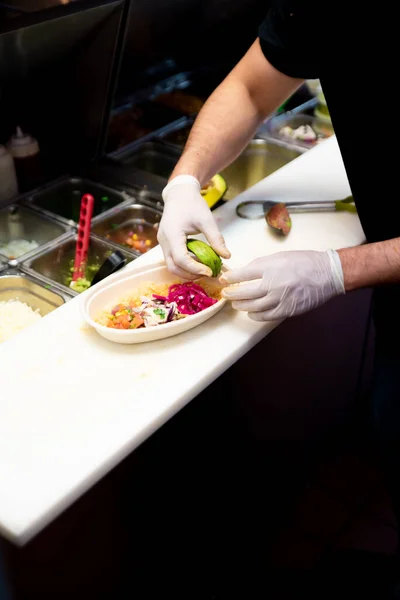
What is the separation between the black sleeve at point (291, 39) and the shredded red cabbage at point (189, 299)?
0.67m

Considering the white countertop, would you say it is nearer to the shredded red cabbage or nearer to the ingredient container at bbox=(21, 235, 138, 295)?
the shredded red cabbage

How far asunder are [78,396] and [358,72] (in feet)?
3.25

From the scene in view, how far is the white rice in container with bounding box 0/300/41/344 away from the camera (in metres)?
1.65

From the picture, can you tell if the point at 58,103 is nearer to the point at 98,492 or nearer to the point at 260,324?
the point at 260,324

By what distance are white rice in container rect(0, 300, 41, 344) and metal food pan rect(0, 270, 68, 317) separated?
2cm

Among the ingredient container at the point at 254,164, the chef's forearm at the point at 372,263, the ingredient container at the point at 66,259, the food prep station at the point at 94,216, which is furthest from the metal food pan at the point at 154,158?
the chef's forearm at the point at 372,263

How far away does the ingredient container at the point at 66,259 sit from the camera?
185 centimetres

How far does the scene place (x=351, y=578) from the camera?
2.14 metres

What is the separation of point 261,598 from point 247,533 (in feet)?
0.67

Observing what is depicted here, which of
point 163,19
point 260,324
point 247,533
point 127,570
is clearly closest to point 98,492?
point 127,570

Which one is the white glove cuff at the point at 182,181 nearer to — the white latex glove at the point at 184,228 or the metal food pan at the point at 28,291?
the white latex glove at the point at 184,228

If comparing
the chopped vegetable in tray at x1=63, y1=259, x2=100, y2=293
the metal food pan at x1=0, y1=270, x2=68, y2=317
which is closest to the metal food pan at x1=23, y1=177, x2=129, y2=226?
the chopped vegetable in tray at x1=63, y1=259, x2=100, y2=293

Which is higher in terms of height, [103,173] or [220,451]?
[103,173]

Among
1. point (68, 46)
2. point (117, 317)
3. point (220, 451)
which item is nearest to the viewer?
point (117, 317)
